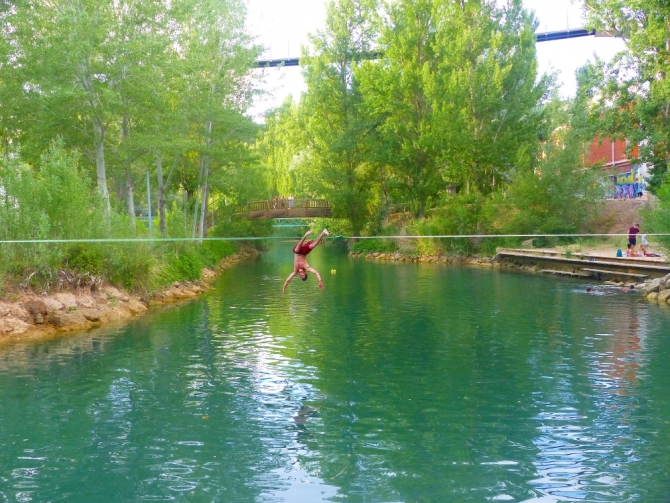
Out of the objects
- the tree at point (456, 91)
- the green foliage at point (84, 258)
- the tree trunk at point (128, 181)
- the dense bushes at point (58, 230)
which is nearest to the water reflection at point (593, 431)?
the dense bushes at point (58, 230)

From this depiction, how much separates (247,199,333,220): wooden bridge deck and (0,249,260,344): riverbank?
32.7m

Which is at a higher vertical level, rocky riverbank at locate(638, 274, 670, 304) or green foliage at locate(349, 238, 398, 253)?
green foliage at locate(349, 238, 398, 253)

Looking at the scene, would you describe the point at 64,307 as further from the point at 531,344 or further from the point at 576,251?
the point at 576,251

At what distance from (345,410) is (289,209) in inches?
1914

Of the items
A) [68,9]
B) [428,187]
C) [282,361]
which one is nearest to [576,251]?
[428,187]

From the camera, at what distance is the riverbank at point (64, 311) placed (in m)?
19.7

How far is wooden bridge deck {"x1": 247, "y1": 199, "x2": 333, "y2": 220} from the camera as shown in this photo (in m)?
58.8

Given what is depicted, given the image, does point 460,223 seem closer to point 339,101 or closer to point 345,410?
point 339,101

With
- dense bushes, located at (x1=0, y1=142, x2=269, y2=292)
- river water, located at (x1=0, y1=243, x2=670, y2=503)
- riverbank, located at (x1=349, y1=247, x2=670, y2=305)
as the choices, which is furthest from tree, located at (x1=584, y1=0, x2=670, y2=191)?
dense bushes, located at (x1=0, y1=142, x2=269, y2=292)

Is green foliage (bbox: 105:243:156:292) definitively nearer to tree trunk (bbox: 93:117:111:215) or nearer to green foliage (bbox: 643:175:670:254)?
tree trunk (bbox: 93:117:111:215)

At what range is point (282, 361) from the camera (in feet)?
55.0

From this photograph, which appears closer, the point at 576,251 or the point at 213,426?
the point at 213,426

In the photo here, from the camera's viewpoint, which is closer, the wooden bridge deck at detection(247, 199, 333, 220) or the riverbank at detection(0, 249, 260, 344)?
the riverbank at detection(0, 249, 260, 344)

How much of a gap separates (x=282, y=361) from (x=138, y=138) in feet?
49.4
